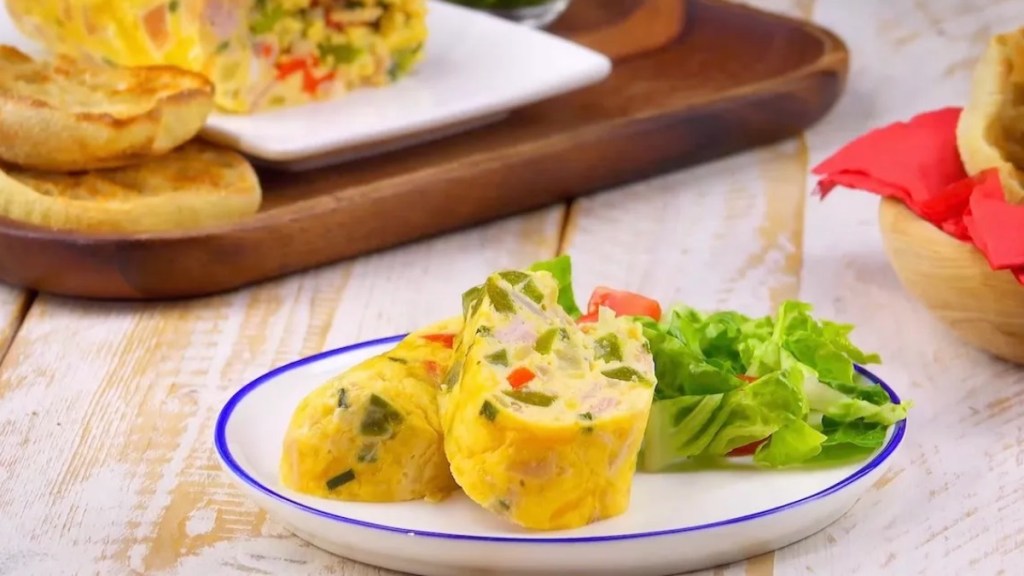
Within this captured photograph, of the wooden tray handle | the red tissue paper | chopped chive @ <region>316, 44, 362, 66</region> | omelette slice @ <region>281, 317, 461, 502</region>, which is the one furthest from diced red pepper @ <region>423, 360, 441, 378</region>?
the wooden tray handle

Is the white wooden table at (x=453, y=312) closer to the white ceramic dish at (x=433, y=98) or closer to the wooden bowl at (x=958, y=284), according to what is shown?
the wooden bowl at (x=958, y=284)

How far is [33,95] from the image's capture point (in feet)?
Answer: 8.53

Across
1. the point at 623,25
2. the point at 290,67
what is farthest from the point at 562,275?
the point at 623,25

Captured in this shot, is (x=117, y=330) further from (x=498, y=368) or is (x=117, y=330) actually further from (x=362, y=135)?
(x=498, y=368)

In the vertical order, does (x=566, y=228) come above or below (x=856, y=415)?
below

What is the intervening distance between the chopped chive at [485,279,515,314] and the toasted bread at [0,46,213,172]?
98 cm

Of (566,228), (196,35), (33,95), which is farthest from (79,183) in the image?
(566,228)

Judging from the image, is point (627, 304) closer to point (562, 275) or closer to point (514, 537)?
point (562, 275)

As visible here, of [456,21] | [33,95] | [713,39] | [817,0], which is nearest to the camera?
[33,95]

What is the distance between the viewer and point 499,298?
170cm

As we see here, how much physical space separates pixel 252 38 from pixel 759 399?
5.02 feet

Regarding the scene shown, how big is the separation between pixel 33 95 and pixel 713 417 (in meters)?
1.41

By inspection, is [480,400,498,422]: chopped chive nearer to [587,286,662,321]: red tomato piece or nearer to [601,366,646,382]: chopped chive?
[601,366,646,382]: chopped chive

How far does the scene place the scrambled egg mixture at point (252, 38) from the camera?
285 centimetres
